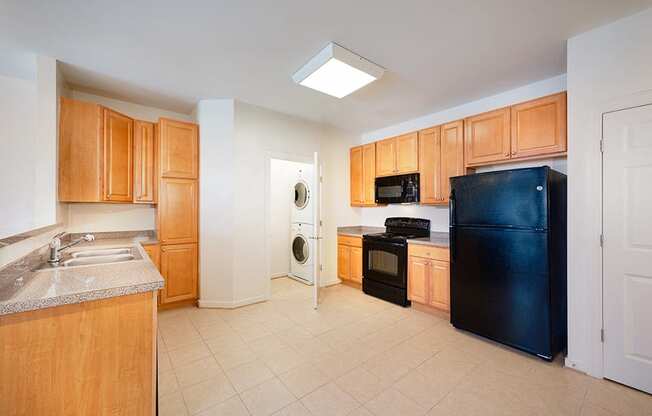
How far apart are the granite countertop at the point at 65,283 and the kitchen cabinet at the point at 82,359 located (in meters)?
0.06

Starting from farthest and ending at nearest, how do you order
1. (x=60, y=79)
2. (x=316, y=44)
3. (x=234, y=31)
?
(x=60, y=79), (x=316, y=44), (x=234, y=31)

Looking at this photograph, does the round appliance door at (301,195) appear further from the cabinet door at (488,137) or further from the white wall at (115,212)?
the cabinet door at (488,137)

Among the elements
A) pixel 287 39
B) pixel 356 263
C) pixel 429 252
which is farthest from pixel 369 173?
pixel 287 39

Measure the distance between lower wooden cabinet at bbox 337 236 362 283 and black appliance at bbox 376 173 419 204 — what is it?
0.75m

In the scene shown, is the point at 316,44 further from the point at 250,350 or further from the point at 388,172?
the point at 250,350

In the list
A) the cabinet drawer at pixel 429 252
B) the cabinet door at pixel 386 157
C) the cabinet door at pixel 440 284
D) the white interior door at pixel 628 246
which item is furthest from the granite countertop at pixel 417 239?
the white interior door at pixel 628 246

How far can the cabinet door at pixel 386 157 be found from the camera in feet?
12.9

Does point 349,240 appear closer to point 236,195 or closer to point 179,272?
point 236,195

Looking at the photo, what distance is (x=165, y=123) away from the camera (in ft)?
10.5

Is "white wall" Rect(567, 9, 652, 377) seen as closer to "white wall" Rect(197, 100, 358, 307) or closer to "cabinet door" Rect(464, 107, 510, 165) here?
"cabinet door" Rect(464, 107, 510, 165)

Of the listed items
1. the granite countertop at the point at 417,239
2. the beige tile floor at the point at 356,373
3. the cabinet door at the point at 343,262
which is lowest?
the beige tile floor at the point at 356,373

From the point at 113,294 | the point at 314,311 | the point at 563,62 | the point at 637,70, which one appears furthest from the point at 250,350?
the point at 563,62

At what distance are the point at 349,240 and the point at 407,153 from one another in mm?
1608

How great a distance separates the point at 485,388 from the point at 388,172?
9.19ft
